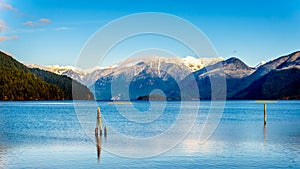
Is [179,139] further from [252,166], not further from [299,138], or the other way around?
[252,166]

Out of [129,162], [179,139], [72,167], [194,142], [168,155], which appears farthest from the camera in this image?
[179,139]

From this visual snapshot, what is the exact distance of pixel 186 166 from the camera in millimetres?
33969

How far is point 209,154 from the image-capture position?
40.1 m

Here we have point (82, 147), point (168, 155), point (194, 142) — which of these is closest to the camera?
point (168, 155)

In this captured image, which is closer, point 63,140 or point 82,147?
point 82,147

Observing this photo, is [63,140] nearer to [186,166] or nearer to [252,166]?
[186,166]

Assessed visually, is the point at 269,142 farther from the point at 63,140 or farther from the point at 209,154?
the point at 63,140

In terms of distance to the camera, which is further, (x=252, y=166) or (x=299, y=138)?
(x=299, y=138)

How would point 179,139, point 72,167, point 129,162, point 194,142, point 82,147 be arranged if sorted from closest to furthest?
point 72,167
point 129,162
point 82,147
point 194,142
point 179,139

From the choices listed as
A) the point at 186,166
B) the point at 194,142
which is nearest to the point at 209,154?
the point at 186,166

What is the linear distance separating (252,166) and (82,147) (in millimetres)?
18874

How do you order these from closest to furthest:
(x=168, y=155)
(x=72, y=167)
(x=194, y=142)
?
(x=72, y=167) → (x=168, y=155) → (x=194, y=142)

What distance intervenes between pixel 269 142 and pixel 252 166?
17.5 metres

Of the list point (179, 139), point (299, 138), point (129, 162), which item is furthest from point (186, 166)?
point (299, 138)
